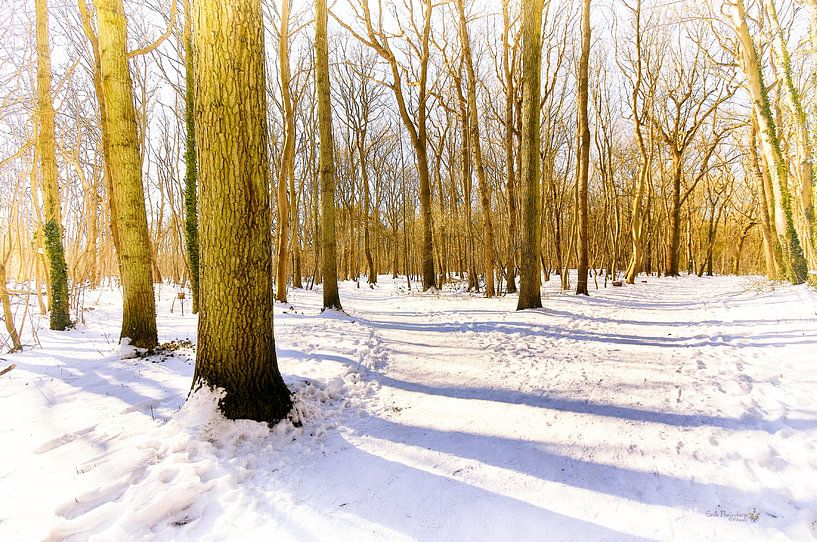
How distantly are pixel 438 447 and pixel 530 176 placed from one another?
6442 millimetres

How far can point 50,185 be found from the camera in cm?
707

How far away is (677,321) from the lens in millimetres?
6793

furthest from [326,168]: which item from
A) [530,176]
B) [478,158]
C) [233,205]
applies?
[233,205]

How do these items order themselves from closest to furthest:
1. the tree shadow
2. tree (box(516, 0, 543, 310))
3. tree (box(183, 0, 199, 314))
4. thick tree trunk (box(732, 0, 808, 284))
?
1. the tree shadow
2. tree (box(183, 0, 199, 314))
3. tree (box(516, 0, 543, 310))
4. thick tree trunk (box(732, 0, 808, 284))

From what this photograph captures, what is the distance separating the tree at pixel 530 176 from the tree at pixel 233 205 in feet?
19.8

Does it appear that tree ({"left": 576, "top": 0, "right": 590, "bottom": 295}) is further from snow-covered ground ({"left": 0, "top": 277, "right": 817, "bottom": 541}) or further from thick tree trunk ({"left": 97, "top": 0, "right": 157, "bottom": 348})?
thick tree trunk ({"left": 97, "top": 0, "right": 157, "bottom": 348})

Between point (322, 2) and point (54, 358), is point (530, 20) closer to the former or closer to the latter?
point (322, 2)

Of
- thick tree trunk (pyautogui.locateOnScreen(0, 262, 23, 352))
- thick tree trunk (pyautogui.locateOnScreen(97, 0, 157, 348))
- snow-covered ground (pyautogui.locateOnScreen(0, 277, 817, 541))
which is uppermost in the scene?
thick tree trunk (pyautogui.locateOnScreen(97, 0, 157, 348))

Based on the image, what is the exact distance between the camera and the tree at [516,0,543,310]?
764 cm

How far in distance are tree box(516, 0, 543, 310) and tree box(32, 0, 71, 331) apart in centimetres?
948

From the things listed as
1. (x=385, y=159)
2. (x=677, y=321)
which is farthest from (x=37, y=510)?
(x=385, y=159)

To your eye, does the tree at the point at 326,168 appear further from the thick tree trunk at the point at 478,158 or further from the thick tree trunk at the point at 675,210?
the thick tree trunk at the point at 675,210

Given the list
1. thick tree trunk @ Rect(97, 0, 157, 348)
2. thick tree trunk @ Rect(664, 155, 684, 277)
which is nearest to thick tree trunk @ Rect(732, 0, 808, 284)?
thick tree trunk @ Rect(664, 155, 684, 277)

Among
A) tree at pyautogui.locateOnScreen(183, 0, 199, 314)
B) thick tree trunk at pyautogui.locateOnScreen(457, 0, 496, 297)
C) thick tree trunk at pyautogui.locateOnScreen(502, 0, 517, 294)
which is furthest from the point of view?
thick tree trunk at pyautogui.locateOnScreen(502, 0, 517, 294)
